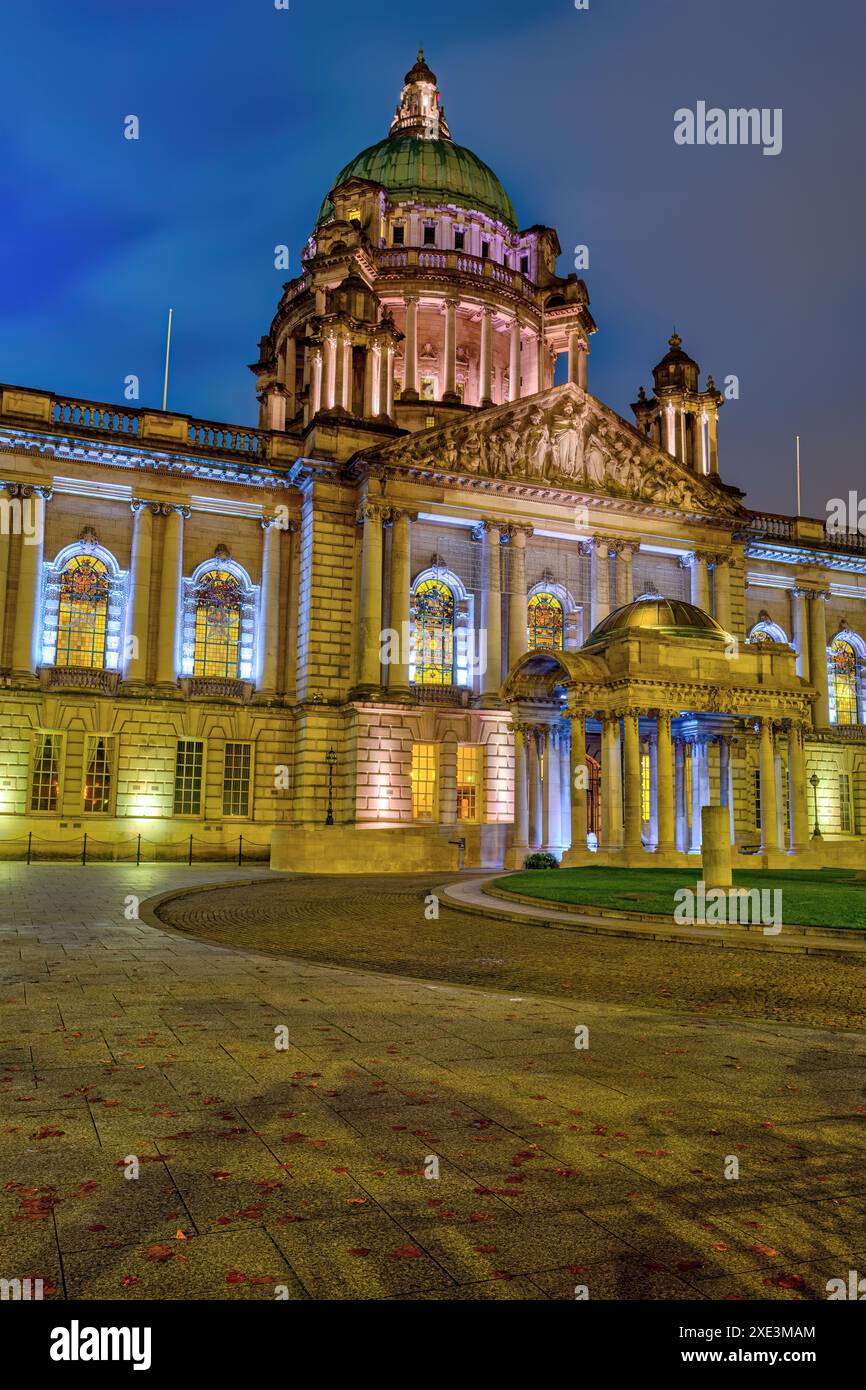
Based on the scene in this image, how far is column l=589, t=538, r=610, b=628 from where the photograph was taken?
159 ft

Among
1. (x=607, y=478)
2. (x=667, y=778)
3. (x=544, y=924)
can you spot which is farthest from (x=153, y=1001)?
(x=607, y=478)

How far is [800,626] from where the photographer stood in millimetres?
57562

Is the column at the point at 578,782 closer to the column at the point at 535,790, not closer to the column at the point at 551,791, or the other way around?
the column at the point at 535,790

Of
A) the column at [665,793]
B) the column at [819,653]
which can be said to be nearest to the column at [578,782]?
the column at [665,793]

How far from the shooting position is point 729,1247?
14.8 ft

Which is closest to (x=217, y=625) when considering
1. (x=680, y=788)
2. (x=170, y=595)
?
(x=170, y=595)

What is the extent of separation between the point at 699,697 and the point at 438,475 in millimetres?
19008

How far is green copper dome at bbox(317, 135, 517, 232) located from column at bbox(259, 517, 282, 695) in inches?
1220

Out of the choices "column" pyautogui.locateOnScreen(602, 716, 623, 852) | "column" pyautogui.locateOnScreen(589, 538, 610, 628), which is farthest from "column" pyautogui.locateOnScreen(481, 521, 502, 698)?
"column" pyautogui.locateOnScreen(602, 716, 623, 852)

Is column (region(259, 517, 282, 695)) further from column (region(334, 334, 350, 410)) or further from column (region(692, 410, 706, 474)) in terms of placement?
column (region(692, 410, 706, 474))

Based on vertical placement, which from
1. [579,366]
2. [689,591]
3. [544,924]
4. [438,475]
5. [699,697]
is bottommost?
[544,924]

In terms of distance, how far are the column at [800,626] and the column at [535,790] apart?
26.9m

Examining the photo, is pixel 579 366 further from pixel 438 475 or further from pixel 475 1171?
pixel 475 1171

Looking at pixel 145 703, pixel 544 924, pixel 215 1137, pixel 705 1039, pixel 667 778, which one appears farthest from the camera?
pixel 145 703
